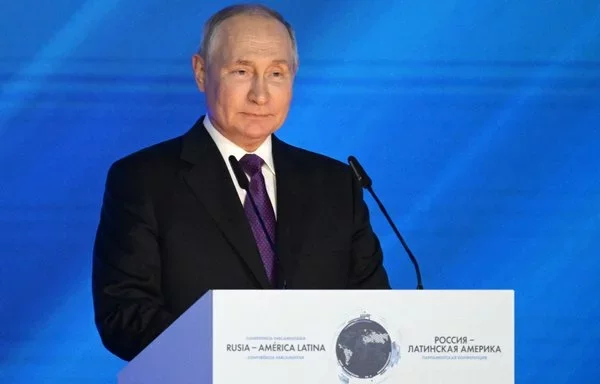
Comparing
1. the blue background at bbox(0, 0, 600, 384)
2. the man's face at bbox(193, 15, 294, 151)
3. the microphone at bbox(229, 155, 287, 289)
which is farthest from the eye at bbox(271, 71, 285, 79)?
the blue background at bbox(0, 0, 600, 384)

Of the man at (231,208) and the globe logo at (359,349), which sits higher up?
the man at (231,208)

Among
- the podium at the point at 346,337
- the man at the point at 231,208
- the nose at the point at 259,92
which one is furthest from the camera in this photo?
the nose at the point at 259,92

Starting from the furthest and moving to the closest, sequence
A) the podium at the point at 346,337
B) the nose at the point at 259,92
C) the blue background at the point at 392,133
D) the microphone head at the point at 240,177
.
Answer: the blue background at the point at 392,133 < the nose at the point at 259,92 < the microphone head at the point at 240,177 < the podium at the point at 346,337

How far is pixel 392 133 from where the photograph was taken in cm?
425

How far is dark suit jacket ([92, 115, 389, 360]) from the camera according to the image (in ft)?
9.65

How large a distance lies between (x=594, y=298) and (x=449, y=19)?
104 centimetres

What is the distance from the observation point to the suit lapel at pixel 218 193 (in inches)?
118

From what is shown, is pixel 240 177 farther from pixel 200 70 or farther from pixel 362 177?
pixel 200 70

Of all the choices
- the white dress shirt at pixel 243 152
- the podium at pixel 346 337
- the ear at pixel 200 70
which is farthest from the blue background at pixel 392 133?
the podium at pixel 346 337

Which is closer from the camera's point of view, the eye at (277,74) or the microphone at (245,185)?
the microphone at (245,185)

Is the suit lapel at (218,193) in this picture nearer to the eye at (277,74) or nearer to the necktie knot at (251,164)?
the necktie knot at (251,164)

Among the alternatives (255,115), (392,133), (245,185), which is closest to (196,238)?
(245,185)

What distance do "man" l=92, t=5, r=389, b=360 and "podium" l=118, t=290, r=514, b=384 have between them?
67 centimetres

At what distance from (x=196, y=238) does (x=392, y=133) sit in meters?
1.37
